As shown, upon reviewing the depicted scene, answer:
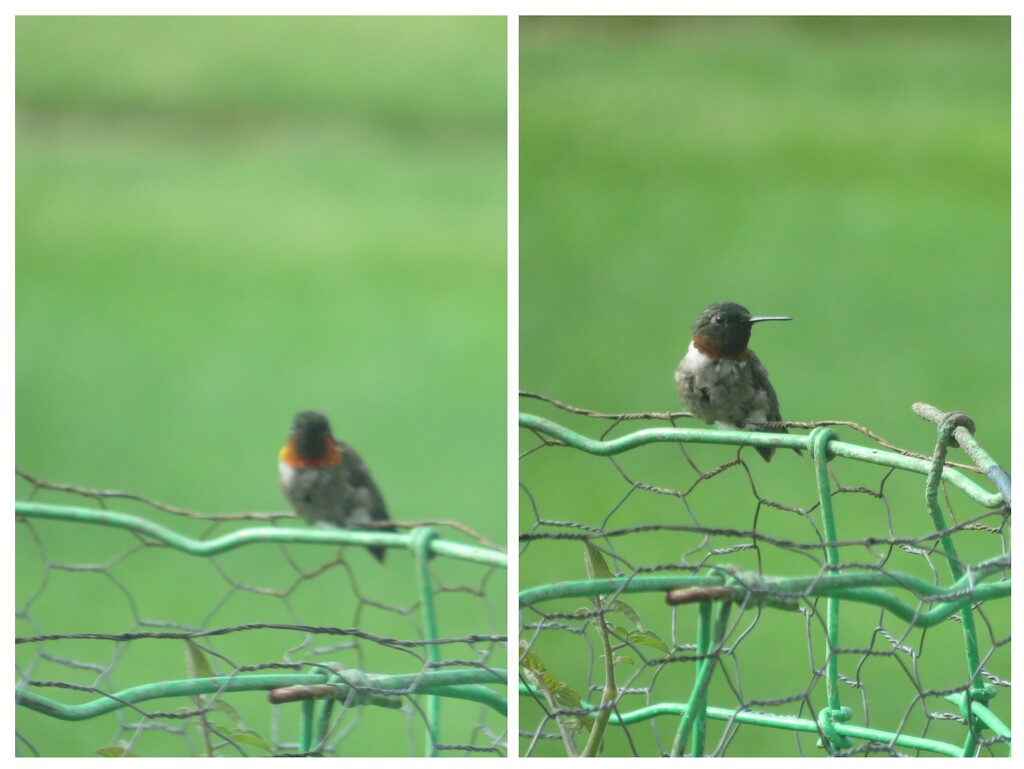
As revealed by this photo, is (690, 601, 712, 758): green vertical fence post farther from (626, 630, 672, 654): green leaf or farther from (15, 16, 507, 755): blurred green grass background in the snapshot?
(15, 16, 507, 755): blurred green grass background

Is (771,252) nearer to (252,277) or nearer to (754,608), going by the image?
(754,608)

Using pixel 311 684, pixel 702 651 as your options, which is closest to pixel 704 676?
pixel 702 651

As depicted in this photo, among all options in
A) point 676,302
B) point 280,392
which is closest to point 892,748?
point 676,302

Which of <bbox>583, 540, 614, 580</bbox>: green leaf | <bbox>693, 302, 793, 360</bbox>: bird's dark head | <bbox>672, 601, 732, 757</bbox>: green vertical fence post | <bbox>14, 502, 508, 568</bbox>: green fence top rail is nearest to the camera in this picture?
<bbox>672, 601, 732, 757</bbox>: green vertical fence post

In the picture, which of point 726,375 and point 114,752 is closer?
point 114,752

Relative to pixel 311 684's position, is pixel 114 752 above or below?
below

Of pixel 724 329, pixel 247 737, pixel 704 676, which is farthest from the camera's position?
pixel 724 329

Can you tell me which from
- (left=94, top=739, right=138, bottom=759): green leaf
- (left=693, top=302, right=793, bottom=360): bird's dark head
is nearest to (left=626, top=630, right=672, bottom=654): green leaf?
(left=693, top=302, right=793, bottom=360): bird's dark head
